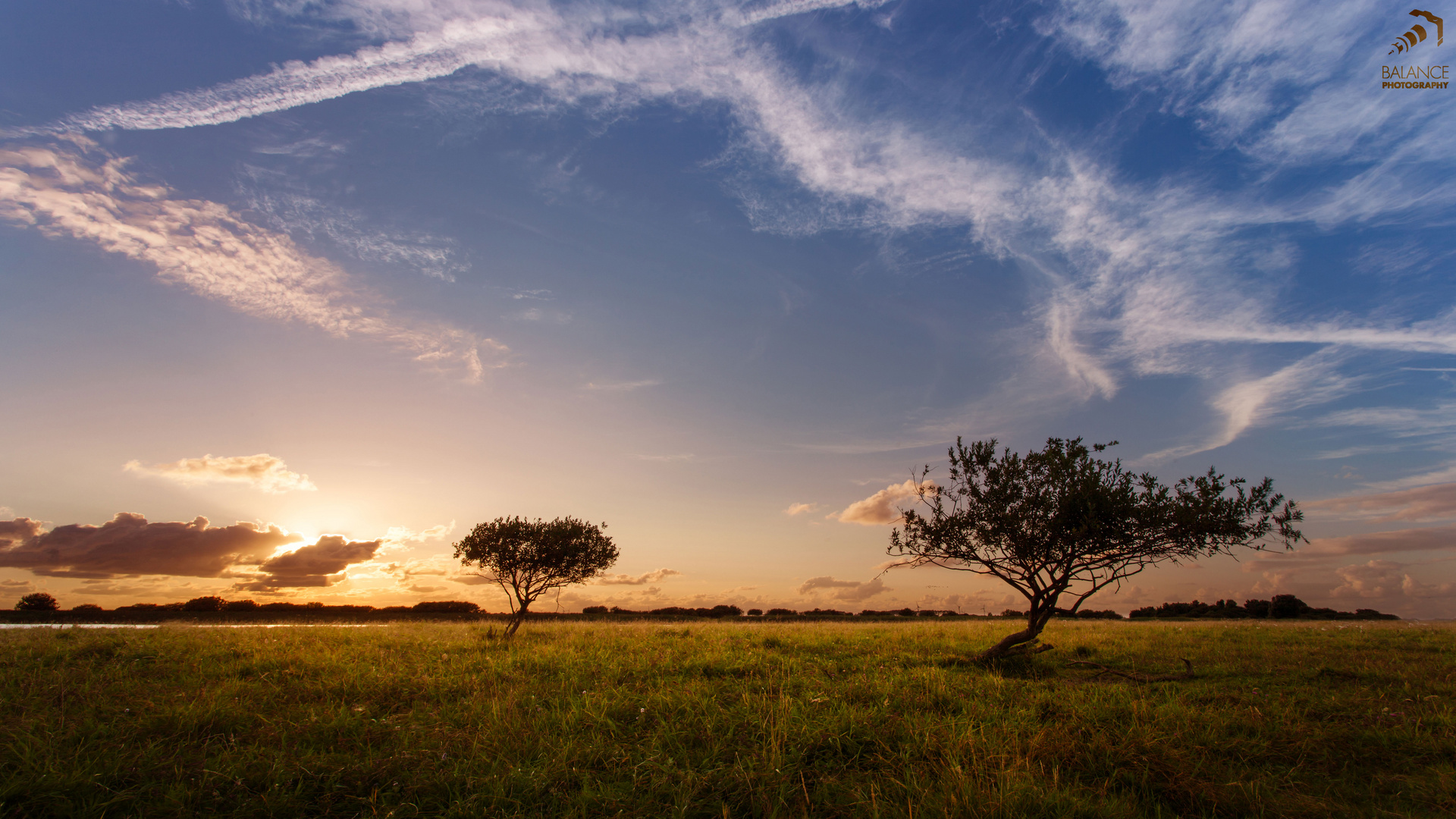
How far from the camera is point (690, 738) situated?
8750 millimetres

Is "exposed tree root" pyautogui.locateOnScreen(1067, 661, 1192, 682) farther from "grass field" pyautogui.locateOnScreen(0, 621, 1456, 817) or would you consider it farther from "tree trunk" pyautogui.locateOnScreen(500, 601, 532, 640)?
"tree trunk" pyautogui.locateOnScreen(500, 601, 532, 640)

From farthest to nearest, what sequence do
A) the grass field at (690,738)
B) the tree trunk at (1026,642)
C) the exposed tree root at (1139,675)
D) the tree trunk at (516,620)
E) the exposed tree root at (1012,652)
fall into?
the tree trunk at (516,620) → the tree trunk at (1026,642) → the exposed tree root at (1012,652) → the exposed tree root at (1139,675) → the grass field at (690,738)

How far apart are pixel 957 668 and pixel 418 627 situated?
976 inches

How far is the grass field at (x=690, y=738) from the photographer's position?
22.2 feet

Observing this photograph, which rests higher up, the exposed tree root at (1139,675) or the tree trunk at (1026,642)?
the tree trunk at (1026,642)

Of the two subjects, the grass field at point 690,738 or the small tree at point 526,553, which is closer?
the grass field at point 690,738

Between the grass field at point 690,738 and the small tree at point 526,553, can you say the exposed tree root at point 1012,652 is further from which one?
the small tree at point 526,553

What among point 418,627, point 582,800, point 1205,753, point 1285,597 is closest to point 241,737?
point 582,800

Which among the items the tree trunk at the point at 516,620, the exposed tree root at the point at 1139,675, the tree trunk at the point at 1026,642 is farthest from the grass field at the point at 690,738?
the tree trunk at the point at 516,620

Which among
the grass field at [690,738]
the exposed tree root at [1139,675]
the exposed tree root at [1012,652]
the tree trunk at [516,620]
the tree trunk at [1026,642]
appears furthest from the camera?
the tree trunk at [516,620]

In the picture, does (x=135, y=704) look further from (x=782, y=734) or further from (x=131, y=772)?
(x=782, y=734)

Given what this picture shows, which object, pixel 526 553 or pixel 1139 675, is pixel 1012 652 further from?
pixel 526 553

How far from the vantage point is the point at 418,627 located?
90.1 ft

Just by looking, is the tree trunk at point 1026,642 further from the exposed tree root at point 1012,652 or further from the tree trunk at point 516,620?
Result: the tree trunk at point 516,620
